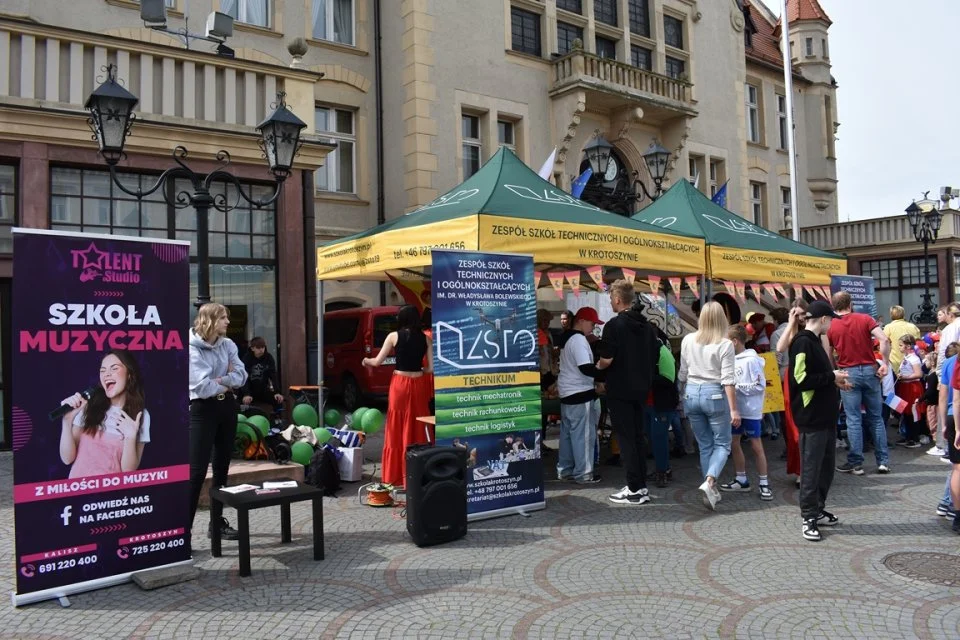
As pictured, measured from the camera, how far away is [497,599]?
15.2 feet

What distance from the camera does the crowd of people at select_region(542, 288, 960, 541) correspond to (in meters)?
5.82

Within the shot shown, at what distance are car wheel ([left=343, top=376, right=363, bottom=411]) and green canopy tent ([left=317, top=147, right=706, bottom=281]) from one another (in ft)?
19.4

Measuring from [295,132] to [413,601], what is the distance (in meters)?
5.39

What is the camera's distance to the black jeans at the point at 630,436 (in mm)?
7000

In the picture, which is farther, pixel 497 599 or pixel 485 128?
pixel 485 128

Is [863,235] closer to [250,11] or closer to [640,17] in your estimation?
[640,17]

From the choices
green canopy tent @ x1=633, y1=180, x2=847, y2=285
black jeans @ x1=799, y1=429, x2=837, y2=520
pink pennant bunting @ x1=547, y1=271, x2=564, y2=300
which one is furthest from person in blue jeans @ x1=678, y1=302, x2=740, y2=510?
green canopy tent @ x1=633, y1=180, x2=847, y2=285

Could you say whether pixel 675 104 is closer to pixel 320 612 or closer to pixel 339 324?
pixel 339 324

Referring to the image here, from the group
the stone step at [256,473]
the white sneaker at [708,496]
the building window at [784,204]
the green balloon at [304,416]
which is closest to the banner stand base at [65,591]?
the stone step at [256,473]

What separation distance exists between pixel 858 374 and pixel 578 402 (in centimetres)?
312

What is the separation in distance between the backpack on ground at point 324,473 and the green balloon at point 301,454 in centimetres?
21

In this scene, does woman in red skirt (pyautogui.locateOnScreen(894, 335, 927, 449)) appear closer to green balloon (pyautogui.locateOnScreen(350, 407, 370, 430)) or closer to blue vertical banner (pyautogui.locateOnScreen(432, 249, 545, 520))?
blue vertical banner (pyautogui.locateOnScreen(432, 249, 545, 520))

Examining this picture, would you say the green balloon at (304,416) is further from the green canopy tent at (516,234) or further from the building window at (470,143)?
the building window at (470,143)

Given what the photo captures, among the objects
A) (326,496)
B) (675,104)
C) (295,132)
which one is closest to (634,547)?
(326,496)
